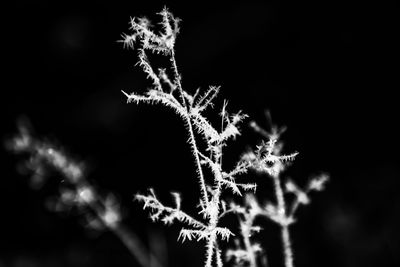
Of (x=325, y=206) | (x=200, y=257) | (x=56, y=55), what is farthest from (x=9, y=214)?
(x=325, y=206)

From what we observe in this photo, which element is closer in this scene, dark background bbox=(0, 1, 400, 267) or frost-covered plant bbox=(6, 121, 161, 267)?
frost-covered plant bbox=(6, 121, 161, 267)

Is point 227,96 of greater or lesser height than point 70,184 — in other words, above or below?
above

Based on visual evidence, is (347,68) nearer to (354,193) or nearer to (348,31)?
(348,31)

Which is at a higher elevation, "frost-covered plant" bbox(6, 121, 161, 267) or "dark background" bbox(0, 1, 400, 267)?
"dark background" bbox(0, 1, 400, 267)

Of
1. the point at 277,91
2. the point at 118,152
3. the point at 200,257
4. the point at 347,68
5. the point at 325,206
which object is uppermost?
the point at 347,68

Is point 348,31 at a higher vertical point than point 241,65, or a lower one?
higher

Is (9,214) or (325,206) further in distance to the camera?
(9,214)

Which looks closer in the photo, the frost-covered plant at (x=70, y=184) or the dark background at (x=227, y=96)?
the frost-covered plant at (x=70, y=184)

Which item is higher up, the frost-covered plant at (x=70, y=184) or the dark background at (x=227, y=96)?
the dark background at (x=227, y=96)
